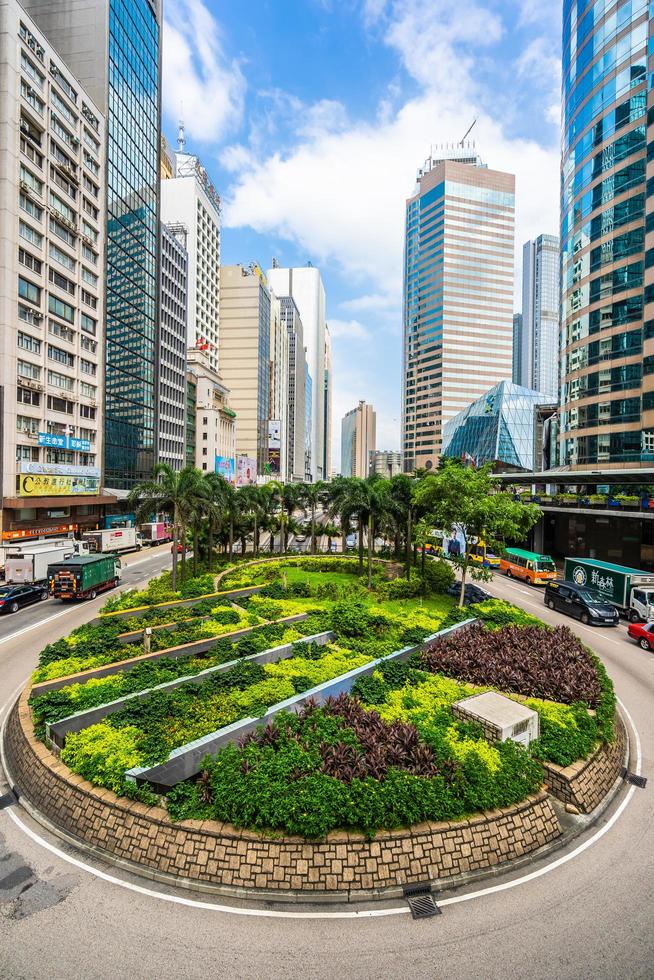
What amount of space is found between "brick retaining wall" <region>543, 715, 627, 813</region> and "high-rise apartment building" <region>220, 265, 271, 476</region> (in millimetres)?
126970

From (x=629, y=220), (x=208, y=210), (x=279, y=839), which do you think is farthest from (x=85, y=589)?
(x=208, y=210)

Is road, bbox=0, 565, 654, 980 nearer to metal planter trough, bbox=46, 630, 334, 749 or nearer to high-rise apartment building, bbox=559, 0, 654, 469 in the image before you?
metal planter trough, bbox=46, 630, 334, 749

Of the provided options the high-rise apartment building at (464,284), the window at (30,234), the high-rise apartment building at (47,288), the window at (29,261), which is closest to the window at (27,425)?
the high-rise apartment building at (47,288)

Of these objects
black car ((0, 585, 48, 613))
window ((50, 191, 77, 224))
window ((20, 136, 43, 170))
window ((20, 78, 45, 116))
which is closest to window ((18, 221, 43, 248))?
window ((50, 191, 77, 224))

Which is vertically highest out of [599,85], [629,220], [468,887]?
[599,85]

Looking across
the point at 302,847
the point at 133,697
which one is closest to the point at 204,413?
the point at 133,697

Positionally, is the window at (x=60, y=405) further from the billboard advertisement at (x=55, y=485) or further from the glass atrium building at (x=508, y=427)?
the glass atrium building at (x=508, y=427)

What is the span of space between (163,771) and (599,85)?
72773 mm

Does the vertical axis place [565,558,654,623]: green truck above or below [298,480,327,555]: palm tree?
below

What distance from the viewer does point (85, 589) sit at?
105 ft

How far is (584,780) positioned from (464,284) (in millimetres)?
152665

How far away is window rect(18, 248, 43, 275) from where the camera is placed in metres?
46.9

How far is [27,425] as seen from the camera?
48594mm

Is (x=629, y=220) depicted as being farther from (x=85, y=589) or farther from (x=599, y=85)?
(x=85, y=589)
